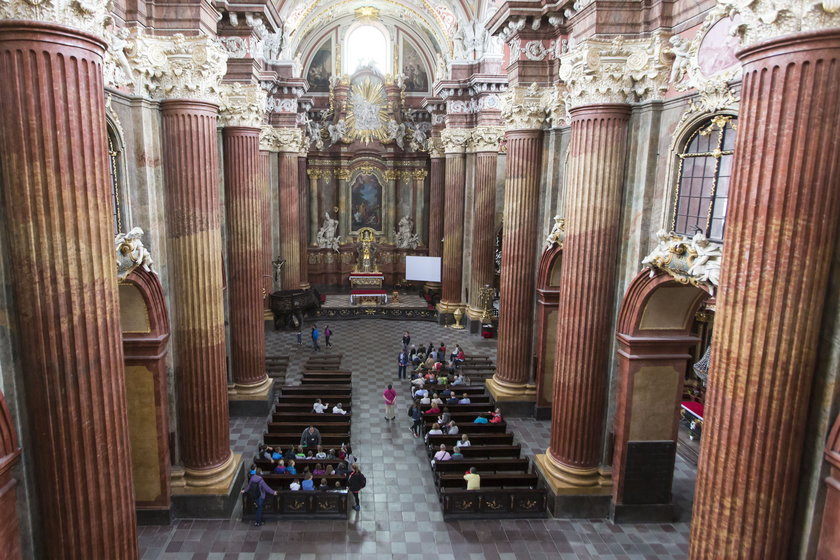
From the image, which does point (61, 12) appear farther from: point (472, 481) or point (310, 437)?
point (472, 481)

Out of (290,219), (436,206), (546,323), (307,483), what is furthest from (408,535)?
(436,206)

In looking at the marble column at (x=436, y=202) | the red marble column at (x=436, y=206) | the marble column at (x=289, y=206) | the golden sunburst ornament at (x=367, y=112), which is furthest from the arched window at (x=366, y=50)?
the marble column at (x=289, y=206)

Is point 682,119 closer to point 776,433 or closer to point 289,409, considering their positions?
point 776,433

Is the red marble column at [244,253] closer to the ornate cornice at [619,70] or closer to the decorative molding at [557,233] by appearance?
the decorative molding at [557,233]

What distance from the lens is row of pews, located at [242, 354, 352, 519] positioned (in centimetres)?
1144

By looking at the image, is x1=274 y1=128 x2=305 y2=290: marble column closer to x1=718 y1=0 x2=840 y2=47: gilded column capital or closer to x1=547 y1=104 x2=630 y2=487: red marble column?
x1=547 y1=104 x2=630 y2=487: red marble column

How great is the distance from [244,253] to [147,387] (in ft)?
19.2

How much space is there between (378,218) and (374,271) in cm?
404

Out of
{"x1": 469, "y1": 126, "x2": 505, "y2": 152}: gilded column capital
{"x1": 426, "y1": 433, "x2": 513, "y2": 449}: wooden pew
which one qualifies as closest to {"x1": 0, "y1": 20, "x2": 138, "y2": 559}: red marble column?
{"x1": 426, "y1": 433, "x2": 513, "y2": 449}: wooden pew

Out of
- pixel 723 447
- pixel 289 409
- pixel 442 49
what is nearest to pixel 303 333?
pixel 289 409

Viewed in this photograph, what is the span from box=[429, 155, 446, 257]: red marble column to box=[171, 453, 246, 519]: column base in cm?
2039

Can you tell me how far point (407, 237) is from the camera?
110 ft

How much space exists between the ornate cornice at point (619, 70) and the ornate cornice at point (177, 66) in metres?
6.67

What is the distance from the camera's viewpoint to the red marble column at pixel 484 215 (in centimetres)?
2418
